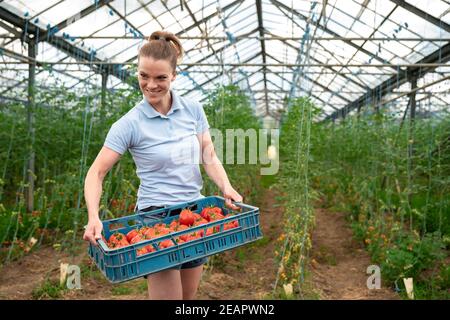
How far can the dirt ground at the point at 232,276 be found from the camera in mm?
4242

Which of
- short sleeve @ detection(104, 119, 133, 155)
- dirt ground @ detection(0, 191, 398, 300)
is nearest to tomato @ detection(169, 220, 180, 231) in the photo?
short sleeve @ detection(104, 119, 133, 155)

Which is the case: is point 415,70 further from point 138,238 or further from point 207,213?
point 138,238

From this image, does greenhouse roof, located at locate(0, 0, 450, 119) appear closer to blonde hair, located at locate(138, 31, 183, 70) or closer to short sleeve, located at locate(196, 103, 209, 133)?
short sleeve, located at locate(196, 103, 209, 133)

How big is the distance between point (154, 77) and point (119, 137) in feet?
0.91

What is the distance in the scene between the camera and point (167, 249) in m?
1.89

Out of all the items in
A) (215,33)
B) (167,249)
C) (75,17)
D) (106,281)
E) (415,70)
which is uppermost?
(215,33)

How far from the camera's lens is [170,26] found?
938 cm

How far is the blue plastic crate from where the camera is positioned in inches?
71.9

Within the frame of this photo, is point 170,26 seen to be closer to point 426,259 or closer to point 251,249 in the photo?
point 251,249

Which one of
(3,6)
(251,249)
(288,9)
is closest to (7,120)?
(3,6)

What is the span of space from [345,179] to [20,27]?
5.55 metres

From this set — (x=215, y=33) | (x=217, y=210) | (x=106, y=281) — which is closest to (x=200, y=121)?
(x=217, y=210)

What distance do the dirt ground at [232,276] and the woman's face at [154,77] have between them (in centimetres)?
252

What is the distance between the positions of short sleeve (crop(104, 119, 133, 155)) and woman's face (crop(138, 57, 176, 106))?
148 millimetres
